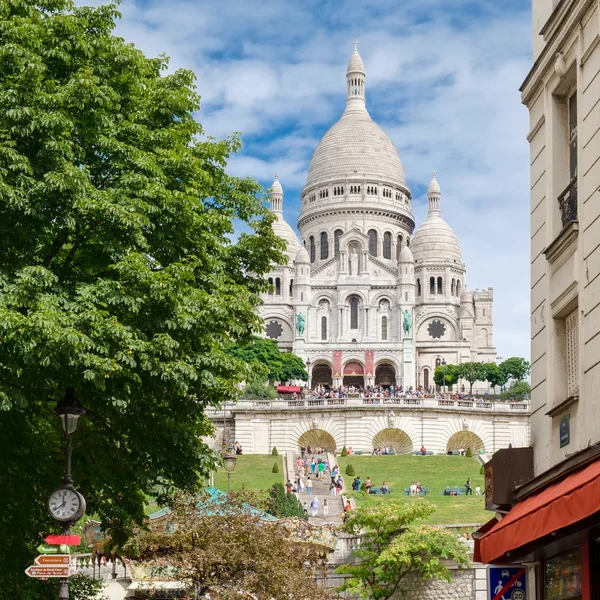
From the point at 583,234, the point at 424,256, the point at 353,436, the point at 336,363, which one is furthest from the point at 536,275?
the point at 424,256

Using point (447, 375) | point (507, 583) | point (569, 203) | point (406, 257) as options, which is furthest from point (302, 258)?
point (569, 203)

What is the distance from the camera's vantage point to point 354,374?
4855 inches

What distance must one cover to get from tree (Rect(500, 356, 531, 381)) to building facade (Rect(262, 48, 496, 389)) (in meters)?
6.90

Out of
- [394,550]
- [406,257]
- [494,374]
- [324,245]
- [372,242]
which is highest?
[372,242]

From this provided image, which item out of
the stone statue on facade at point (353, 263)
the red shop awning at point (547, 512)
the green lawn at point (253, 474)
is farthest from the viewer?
the stone statue on facade at point (353, 263)

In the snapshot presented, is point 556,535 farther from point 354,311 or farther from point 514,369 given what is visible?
point 354,311

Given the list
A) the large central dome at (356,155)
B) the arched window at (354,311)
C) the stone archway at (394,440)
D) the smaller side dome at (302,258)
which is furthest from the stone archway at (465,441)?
the large central dome at (356,155)

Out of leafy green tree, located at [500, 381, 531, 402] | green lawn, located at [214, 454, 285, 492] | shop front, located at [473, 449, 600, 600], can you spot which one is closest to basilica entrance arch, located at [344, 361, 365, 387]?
leafy green tree, located at [500, 381, 531, 402]

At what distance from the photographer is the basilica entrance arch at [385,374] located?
12375 cm

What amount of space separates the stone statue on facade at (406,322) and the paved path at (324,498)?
61454 mm

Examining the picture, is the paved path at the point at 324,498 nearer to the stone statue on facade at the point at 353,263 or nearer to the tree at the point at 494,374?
the tree at the point at 494,374

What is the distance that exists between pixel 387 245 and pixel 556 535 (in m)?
131

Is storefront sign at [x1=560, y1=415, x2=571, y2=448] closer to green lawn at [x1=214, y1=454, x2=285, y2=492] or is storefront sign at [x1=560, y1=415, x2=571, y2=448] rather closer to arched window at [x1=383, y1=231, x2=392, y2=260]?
green lawn at [x1=214, y1=454, x2=285, y2=492]

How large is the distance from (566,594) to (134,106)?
1250cm
